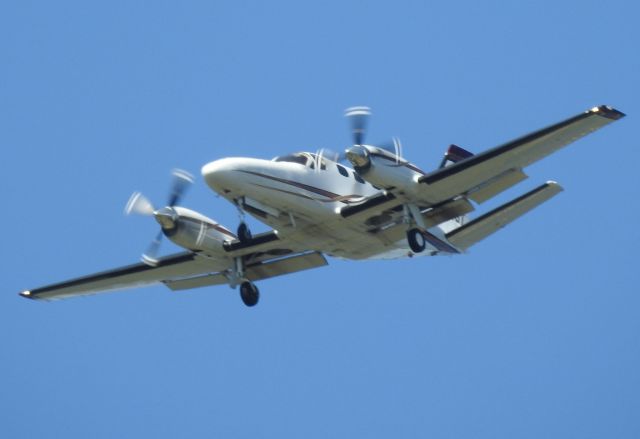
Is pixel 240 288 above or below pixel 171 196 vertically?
below

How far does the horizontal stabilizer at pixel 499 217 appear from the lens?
74.2ft

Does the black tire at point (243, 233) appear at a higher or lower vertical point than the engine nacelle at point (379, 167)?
lower

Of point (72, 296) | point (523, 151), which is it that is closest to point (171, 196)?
point (72, 296)

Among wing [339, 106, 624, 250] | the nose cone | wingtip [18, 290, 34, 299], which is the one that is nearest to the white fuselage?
wing [339, 106, 624, 250]

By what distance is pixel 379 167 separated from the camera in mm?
21000

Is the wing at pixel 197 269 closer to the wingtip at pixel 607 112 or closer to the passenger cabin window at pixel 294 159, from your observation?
the passenger cabin window at pixel 294 159

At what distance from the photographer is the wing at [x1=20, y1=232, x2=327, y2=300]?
23.2 m

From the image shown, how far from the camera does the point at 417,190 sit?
21297 mm

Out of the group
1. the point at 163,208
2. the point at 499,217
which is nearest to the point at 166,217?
the point at 163,208

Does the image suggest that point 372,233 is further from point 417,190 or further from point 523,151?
point 523,151

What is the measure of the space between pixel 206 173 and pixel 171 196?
323 cm

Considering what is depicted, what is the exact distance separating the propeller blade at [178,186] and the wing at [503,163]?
531 cm

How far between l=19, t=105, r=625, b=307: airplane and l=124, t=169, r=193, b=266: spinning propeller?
2 centimetres

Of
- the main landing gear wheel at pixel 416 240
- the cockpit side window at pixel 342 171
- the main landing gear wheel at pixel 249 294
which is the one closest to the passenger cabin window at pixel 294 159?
the cockpit side window at pixel 342 171
